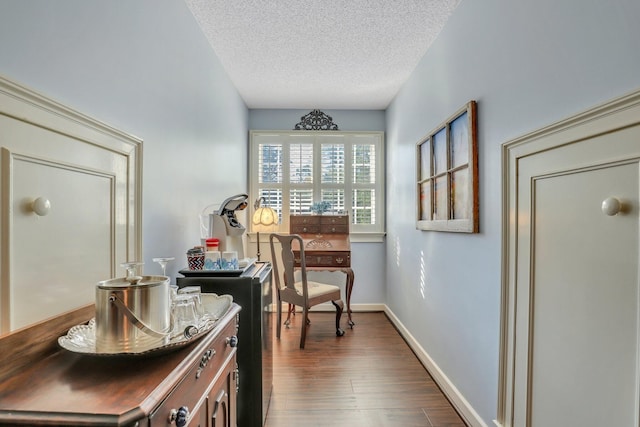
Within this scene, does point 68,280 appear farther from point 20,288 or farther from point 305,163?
point 305,163

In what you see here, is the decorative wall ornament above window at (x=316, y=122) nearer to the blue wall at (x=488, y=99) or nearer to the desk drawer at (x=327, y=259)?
the blue wall at (x=488, y=99)

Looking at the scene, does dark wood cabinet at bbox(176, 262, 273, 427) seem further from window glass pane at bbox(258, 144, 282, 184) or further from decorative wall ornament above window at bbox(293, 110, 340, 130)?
decorative wall ornament above window at bbox(293, 110, 340, 130)

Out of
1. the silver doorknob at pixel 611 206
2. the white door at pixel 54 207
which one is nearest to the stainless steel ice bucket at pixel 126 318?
the white door at pixel 54 207

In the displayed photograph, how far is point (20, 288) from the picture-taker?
35.7 inches

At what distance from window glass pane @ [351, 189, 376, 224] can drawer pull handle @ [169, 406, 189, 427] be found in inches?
143

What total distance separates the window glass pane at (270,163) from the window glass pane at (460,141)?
2.52 m

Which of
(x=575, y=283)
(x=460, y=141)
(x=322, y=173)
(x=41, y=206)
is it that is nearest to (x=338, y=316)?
(x=322, y=173)

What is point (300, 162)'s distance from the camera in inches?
171

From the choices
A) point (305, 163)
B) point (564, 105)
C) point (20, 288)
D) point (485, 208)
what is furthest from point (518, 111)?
point (305, 163)

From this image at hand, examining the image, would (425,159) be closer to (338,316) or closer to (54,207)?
(338,316)

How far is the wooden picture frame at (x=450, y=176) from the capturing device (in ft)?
6.32

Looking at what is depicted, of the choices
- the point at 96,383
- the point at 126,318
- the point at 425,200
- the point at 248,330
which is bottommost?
the point at 248,330

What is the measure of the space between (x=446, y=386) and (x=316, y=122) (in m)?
3.21

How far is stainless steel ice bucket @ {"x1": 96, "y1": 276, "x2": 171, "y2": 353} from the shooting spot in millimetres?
825
